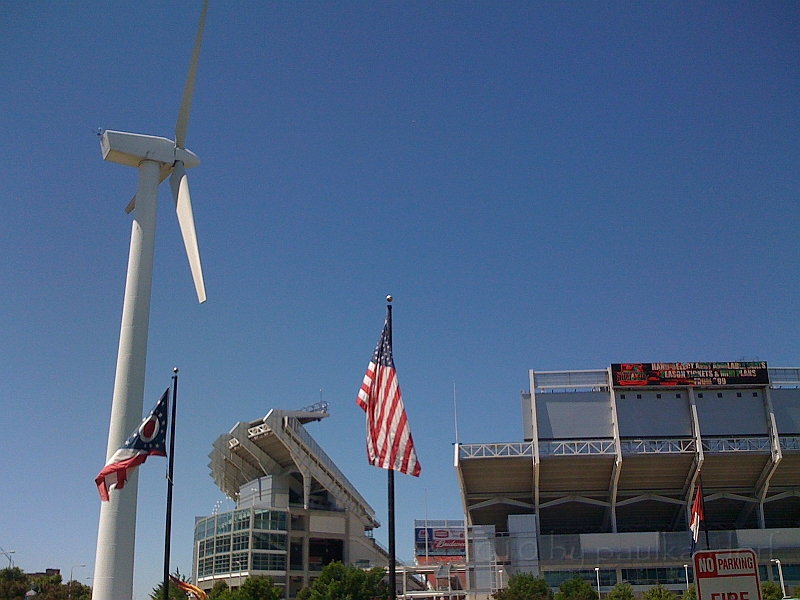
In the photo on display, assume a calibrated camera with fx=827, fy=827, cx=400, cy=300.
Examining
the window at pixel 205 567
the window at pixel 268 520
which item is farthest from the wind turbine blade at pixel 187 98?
the window at pixel 205 567

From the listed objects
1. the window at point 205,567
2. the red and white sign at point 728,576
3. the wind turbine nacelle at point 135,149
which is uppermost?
the wind turbine nacelle at point 135,149

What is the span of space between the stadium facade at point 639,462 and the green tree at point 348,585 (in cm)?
952

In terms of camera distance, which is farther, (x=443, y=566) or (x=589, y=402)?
(x=443, y=566)

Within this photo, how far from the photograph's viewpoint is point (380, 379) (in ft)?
76.2

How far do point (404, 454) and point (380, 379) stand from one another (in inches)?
88.2

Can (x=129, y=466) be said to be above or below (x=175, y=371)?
below

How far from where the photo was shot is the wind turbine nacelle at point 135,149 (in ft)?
128

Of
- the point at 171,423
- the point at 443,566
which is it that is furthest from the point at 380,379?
the point at 443,566

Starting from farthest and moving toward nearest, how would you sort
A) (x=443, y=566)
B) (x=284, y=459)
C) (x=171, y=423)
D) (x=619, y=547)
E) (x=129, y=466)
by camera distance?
1. (x=284, y=459)
2. (x=443, y=566)
3. (x=619, y=547)
4. (x=171, y=423)
5. (x=129, y=466)

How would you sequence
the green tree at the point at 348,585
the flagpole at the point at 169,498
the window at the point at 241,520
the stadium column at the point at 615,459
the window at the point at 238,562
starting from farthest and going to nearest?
1. the window at the point at 241,520
2. the window at the point at 238,562
3. the stadium column at the point at 615,459
4. the green tree at the point at 348,585
5. the flagpole at the point at 169,498

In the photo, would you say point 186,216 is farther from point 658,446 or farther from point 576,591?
point 658,446

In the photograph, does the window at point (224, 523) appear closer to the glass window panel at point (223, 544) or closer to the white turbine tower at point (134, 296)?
the glass window panel at point (223, 544)

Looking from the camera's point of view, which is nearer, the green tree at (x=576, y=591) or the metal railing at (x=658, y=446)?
the green tree at (x=576, y=591)

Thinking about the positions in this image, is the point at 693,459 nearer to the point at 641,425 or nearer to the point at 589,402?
the point at 641,425
